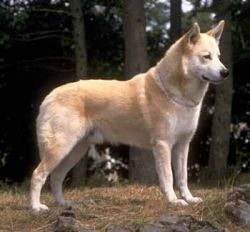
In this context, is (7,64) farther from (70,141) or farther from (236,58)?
(70,141)

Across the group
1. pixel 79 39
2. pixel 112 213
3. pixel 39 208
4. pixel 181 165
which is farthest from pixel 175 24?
pixel 112 213

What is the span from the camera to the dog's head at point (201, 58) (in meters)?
7.16

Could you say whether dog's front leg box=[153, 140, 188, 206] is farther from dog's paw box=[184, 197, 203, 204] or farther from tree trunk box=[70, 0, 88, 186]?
tree trunk box=[70, 0, 88, 186]

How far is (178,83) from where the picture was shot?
7422mm

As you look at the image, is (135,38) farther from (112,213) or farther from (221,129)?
(112,213)

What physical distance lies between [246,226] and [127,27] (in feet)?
21.4

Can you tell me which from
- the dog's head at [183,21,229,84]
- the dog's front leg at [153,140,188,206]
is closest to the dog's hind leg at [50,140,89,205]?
the dog's front leg at [153,140,188,206]

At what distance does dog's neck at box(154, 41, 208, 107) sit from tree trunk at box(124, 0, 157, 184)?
455 centimetres

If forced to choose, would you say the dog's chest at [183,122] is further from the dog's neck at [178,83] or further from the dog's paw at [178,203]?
the dog's paw at [178,203]

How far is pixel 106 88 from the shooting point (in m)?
7.61

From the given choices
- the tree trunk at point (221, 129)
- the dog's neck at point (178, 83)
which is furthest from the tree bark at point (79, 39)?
the dog's neck at point (178, 83)

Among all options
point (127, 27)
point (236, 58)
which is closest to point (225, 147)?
point (236, 58)

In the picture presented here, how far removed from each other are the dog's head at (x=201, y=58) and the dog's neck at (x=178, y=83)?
3.2 inches

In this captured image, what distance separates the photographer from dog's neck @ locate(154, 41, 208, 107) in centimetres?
734
